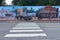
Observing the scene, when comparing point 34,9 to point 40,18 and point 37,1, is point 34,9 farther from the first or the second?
point 37,1

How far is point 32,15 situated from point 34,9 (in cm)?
94

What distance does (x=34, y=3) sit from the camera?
140 ft

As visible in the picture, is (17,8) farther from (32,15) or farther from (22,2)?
(22,2)

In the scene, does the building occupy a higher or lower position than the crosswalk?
lower

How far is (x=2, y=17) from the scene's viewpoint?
92.8 feet

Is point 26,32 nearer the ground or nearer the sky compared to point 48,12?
nearer the sky

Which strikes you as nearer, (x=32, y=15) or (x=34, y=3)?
(x=32, y=15)

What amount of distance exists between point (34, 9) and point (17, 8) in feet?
7.85

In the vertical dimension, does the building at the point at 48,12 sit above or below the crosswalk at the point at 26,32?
below

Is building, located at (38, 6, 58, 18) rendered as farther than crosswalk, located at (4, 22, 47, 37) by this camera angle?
Yes

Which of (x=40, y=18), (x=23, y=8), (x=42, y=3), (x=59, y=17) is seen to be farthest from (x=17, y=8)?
(x=42, y=3)

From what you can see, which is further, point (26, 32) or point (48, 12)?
point (48, 12)

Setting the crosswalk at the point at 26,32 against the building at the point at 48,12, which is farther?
the building at the point at 48,12

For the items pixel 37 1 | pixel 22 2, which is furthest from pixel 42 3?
pixel 22 2
